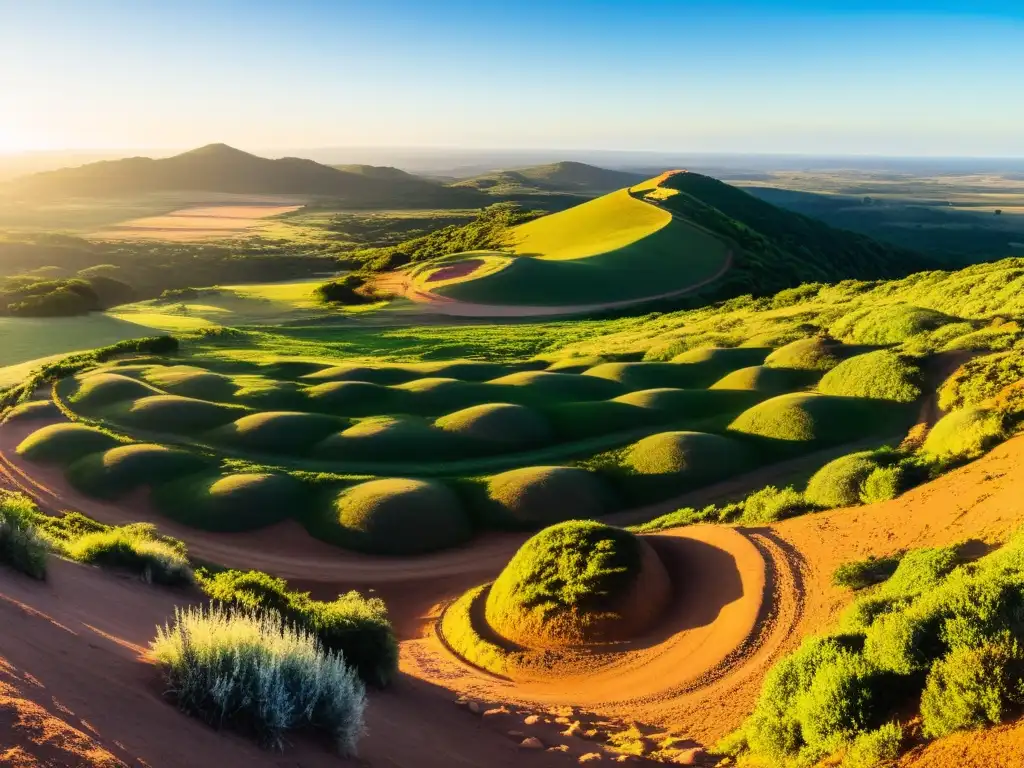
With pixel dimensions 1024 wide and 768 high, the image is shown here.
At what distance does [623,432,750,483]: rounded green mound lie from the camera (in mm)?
22891

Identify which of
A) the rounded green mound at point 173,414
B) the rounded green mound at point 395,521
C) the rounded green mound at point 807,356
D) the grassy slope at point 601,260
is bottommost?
the rounded green mound at point 395,521

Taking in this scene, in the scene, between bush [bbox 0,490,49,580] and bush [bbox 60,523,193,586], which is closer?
bush [bbox 0,490,49,580]

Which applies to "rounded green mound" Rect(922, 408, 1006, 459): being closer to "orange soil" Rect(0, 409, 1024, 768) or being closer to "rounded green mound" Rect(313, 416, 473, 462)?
"orange soil" Rect(0, 409, 1024, 768)

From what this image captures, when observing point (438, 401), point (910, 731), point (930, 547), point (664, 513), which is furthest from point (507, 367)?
point (910, 731)

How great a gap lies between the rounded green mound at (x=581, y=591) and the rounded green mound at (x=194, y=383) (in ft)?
74.7

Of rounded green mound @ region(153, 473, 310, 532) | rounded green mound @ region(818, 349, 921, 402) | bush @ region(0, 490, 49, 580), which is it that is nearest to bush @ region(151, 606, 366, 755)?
bush @ region(0, 490, 49, 580)

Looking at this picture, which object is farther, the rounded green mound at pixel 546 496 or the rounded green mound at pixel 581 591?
the rounded green mound at pixel 546 496

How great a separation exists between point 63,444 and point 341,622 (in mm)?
21001

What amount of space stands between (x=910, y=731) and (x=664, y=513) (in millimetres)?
14195

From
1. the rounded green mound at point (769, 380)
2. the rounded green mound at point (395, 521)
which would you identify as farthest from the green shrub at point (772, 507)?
the rounded green mound at point (769, 380)

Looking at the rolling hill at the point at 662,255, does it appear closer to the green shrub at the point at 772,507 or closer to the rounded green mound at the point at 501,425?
the rounded green mound at the point at 501,425

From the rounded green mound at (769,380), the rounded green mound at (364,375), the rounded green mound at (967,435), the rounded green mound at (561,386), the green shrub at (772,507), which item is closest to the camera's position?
the rounded green mound at (967,435)

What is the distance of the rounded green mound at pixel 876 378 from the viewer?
81.2 feet

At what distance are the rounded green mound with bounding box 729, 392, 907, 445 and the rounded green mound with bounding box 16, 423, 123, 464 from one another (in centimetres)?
2467
